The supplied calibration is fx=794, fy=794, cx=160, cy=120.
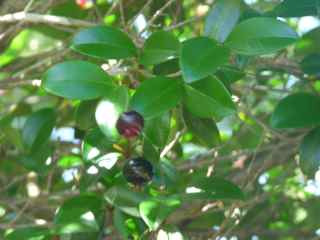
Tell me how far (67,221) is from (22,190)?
968 millimetres

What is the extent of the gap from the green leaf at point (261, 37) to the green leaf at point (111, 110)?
0.62 feet

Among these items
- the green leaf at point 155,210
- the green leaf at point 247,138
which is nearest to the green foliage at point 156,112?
the green leaf at point 155,210

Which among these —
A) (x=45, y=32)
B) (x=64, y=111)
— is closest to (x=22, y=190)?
(x=64, y=111)

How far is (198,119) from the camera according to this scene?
4.60 ft

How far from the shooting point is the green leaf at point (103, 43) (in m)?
1.26

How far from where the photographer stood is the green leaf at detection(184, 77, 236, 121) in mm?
1229

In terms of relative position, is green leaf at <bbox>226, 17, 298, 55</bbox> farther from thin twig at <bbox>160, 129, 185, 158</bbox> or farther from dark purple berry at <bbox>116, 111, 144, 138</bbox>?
thin twig at <bbox>160, 129, 185, 158</bbox>

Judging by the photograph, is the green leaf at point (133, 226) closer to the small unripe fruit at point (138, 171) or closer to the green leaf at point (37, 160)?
the small unripe fruit at point (138, 171)

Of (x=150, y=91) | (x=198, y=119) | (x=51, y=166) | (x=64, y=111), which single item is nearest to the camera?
(x=150, y=91)

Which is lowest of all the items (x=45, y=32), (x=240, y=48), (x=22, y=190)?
(x=22, y=190)

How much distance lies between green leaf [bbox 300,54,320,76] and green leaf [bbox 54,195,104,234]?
463mm

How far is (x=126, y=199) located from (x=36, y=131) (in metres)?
0.47

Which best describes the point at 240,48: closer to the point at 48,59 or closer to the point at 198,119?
the point at 198,119

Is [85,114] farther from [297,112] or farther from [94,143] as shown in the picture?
[297,112]
